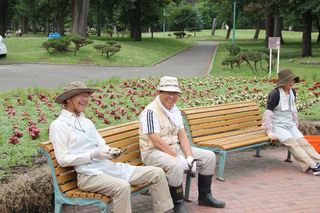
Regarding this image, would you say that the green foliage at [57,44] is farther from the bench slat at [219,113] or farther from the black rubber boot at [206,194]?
the black rubber boot at [206,194]

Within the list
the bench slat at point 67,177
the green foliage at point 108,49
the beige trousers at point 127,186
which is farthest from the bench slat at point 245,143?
the green foliage at point 108,49

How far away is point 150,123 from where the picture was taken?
525cm

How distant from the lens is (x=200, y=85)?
13.6 meters

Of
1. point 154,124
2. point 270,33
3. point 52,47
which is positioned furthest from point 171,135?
point 270,33

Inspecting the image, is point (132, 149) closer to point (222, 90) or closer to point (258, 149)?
point (258, 149)

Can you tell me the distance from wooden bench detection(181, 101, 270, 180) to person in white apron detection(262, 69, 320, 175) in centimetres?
23

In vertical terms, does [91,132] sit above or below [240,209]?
above

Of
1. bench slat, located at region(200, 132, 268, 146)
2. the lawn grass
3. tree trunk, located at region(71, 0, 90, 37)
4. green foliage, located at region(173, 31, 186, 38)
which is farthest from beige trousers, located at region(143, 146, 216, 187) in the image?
green foliage, located at region(173, 31, 186, 38)

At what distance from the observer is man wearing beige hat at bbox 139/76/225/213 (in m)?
5.05

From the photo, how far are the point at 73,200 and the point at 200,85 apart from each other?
9.30 metres

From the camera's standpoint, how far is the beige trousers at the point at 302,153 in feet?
22.8

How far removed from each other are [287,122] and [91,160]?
3.66 metres

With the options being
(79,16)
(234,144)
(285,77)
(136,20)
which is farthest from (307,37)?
(234,144)

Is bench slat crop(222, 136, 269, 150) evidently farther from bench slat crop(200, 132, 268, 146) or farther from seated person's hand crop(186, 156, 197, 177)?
seated person's hand crop(186, 156, 197, 177)
